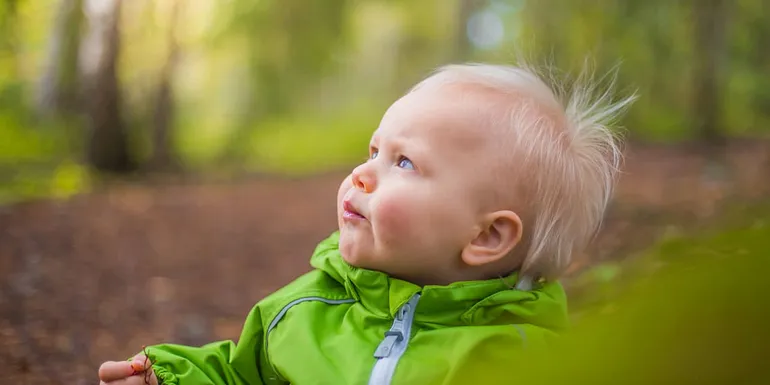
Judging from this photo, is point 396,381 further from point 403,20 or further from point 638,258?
point 403,20

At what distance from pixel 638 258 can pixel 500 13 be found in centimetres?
1496

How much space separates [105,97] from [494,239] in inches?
420

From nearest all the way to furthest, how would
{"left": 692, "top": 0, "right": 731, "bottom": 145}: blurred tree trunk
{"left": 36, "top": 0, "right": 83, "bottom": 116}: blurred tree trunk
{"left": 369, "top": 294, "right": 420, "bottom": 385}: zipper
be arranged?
{"left": 369, "top": 294, "right": 420, "bottom": 385}: zipper, {"left": 692, "top": 0, "right": 731, "bottom": 145}: blurred tree trunk, {"left": 36, "top": 0, "right": 83, "bottom": 116}: blurred tree trunk

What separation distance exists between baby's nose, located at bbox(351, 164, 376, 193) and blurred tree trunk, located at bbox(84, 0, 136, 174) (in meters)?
10.1

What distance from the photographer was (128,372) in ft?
6.27

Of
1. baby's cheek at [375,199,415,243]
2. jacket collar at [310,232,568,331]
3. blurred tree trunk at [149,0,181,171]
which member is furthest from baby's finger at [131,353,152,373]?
blurred tree trunk at [149,0,181,171]

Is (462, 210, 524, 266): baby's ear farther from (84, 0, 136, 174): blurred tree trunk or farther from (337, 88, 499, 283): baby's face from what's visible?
(84, 0, 136, 174): blurred tree trunk

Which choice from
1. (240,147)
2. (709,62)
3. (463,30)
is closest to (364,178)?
(709,62)

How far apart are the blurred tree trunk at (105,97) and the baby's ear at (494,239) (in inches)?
403

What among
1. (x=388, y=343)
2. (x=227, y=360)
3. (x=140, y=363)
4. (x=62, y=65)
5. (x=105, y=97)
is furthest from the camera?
(x=62, y=65)

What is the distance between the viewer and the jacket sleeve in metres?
2.00

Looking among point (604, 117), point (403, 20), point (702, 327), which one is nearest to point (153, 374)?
point (604, 117)

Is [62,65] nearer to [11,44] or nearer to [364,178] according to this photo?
[11,44]

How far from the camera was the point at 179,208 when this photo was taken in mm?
8461
